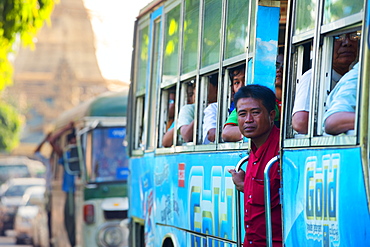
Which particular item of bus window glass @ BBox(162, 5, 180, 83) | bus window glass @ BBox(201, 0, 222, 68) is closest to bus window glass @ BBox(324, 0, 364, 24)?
bus window glass @ BBox(201, 0, 222, 68)

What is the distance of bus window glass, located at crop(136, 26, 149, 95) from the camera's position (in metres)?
9.48

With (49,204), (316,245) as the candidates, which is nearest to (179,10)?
(316,245)

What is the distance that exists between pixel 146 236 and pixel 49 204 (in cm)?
961

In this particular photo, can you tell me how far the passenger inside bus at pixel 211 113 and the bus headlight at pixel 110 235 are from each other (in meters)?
6.64

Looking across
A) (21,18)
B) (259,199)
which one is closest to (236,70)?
(259,199)

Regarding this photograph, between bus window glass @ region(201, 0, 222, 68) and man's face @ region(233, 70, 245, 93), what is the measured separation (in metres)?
0.29

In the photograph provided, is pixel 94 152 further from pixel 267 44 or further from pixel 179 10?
pixel 267 44

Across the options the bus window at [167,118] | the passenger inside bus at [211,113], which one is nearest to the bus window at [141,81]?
the bus window at [167,118]

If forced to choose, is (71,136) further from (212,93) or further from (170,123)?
(212,93)

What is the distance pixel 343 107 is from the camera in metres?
4.53

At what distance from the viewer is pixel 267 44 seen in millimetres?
6055

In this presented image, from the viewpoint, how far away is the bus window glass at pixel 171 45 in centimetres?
800

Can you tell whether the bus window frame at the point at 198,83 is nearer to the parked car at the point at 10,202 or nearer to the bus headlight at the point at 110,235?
the bus headlight at the point at 110,235

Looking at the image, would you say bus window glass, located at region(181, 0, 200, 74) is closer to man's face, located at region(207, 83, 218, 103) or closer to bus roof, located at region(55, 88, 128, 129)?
man's face, located at region(207, 83, 218, 103)
